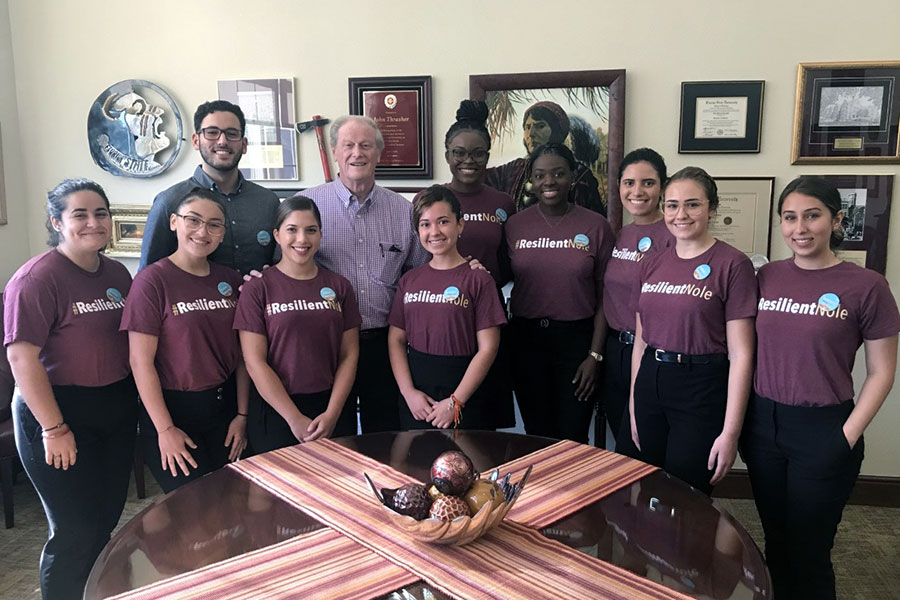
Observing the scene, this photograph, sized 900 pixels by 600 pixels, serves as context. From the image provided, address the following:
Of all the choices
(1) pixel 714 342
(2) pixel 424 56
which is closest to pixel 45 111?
(2) pixel 424 56

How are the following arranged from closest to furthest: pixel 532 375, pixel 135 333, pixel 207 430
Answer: pixel 135 333 < pixel 207 430 < pixel 532 375

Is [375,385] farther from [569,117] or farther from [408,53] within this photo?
[408,53]

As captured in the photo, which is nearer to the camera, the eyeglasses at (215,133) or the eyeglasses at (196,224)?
→ the eyeglasses at (196,224)

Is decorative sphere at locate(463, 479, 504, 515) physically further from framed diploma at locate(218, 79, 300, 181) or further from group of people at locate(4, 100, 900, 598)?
framed diploma at locate(218, 79, 300, 181)

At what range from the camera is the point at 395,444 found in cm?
175

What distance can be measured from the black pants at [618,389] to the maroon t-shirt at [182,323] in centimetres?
133

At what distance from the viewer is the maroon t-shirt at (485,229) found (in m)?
2.50

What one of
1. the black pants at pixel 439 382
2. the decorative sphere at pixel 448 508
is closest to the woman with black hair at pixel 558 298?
the black pants at pixel 439 382

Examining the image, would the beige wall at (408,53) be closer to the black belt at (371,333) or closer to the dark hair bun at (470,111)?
the dark hair bun at (470,111)

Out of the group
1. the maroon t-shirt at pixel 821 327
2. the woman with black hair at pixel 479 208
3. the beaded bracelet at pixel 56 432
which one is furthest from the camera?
the woman with black hair at pixel 479 208

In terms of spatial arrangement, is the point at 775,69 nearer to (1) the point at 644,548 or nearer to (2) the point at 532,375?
(2) the point at 532,375

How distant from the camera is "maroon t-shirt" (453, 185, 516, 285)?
250cm

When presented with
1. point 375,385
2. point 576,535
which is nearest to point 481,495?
point 576,535

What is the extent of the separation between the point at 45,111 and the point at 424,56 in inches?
82.2
